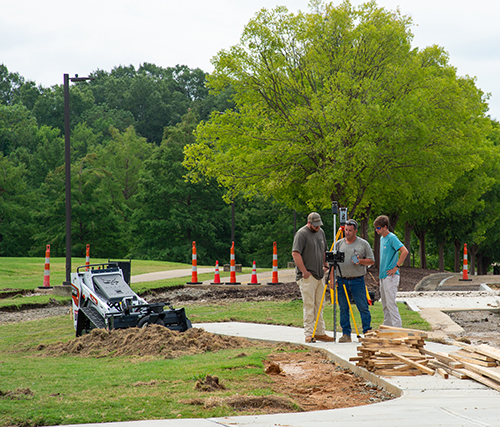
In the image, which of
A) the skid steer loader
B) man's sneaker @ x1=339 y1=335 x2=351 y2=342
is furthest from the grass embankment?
man's sneaker @ x1=339 y1=335 x2=351 y2=342

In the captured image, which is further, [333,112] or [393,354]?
[333,112]

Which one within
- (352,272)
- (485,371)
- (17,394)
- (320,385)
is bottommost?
(320,385)

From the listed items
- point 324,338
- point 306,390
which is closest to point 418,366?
point 306,390

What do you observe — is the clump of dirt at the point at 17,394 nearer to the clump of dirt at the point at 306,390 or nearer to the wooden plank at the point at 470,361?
the clump of dirt at the point at 306,390

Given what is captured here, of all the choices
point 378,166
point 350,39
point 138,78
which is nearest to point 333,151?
point 378,166

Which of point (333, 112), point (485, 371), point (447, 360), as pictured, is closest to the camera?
point (485, 371)

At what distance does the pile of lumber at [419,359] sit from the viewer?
6688mm

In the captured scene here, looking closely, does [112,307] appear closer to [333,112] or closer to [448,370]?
[448,370]

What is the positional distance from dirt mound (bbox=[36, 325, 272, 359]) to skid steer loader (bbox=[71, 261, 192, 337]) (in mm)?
315

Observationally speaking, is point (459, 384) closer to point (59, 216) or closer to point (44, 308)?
point (44, 308)

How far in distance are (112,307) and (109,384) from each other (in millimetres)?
4086

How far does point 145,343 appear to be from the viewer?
9.37 meters

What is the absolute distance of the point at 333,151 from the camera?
21.0 m

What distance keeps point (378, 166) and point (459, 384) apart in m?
16.3
